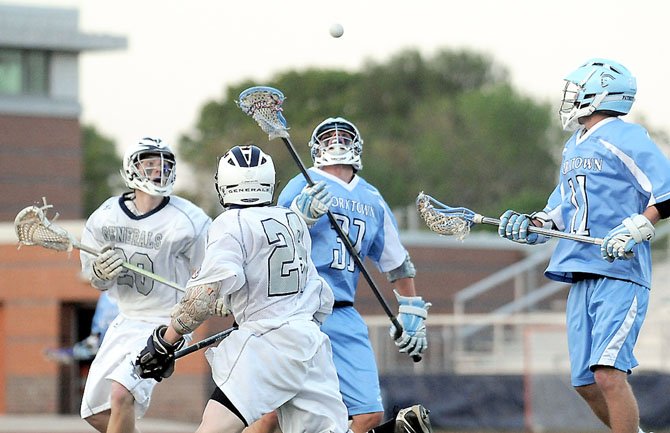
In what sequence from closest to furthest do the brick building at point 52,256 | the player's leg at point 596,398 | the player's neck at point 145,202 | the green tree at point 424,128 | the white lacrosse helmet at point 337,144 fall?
1. the player's leg at point 596,398
2. the white lacrosse helmet at point 337,144
3. the player's neck at point 145,202
4. the brick building at point 52,256
5. the green tree at point 424,128

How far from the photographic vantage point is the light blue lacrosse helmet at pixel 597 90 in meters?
8.08

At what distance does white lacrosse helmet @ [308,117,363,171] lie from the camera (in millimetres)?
9102

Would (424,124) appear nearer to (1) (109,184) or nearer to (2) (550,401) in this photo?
(1) (109,184)

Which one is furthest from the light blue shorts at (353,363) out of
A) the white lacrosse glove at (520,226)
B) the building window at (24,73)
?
the building window at (24,73)

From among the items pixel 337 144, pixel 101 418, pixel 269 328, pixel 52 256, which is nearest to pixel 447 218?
pixel 337 144

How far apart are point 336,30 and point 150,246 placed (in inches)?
70.7

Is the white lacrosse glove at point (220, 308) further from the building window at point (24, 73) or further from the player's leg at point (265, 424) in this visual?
the building window at point (24, 73)

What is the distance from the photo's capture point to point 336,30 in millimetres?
9148

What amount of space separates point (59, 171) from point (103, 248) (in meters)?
23.0

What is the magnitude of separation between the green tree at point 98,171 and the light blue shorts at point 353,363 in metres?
52.7

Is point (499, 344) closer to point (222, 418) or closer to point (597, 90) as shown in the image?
point (597, 90)

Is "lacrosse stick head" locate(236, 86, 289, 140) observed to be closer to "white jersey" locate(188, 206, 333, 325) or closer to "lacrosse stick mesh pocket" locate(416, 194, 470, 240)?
"lacrosse stick mesh pocket" locate(416, 194, 470, 240)

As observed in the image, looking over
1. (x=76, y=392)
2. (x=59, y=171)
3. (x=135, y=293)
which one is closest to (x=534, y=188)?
(x=59, y=171)

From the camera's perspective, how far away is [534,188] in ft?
194
